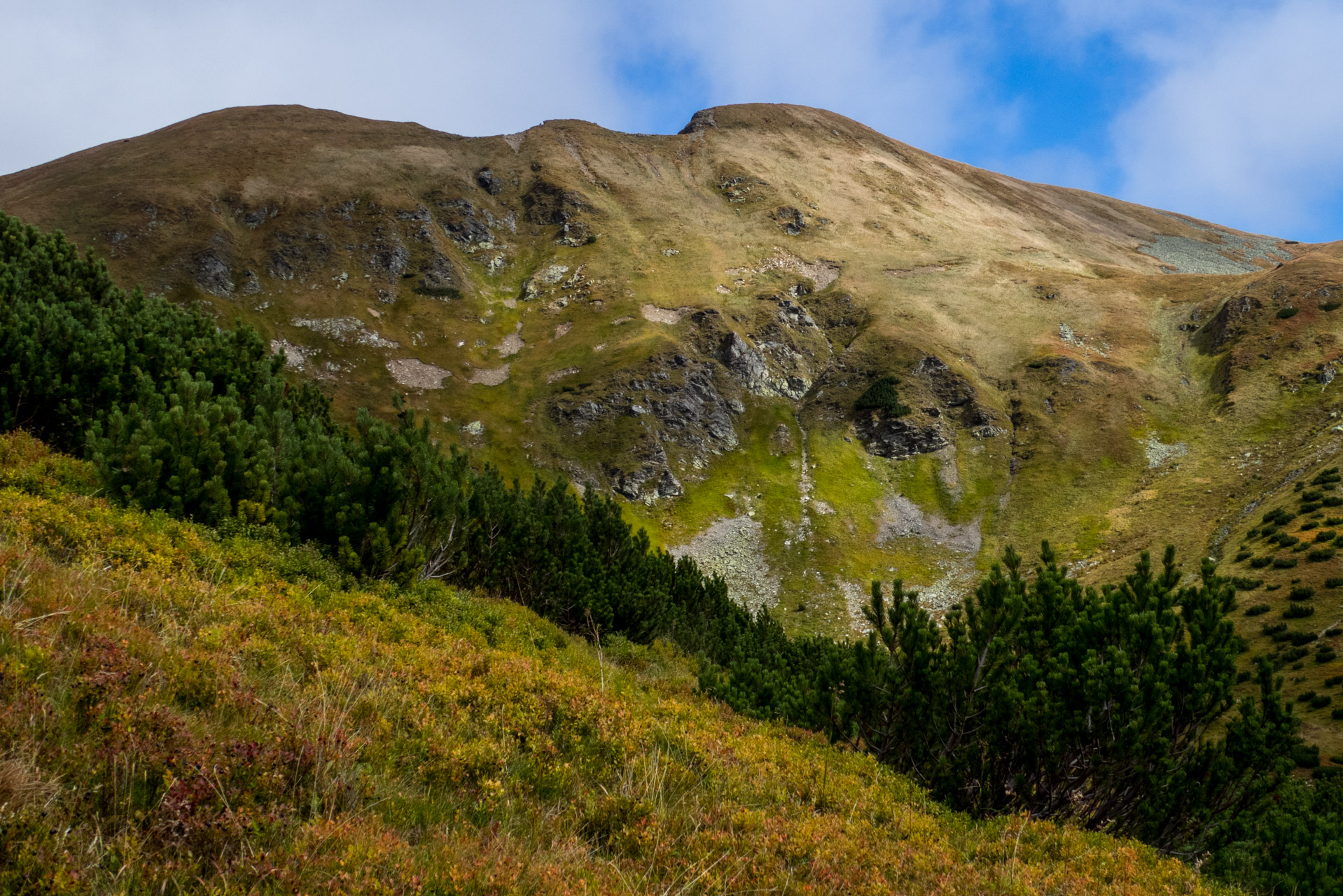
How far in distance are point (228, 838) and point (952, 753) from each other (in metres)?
9.46

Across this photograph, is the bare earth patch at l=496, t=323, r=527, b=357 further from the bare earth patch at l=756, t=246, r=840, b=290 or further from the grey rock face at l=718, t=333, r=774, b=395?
the bare earth patch at l=756, t=246, r=840, b=290

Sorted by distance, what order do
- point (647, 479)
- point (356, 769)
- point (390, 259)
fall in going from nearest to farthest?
point (356, 769) → point (647, 479) → point (390, 259)

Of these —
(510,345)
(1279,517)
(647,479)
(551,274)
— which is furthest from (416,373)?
(1279,517)

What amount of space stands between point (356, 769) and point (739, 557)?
5817 centimetres

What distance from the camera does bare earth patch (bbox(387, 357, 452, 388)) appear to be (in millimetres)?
75812

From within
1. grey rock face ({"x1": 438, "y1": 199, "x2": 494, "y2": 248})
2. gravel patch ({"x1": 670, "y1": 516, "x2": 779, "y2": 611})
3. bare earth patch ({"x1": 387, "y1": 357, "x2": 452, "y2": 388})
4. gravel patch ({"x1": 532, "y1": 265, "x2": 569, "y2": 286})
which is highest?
grey rock face ({"x1": 438, "y1": 199, "x2": 494, "y2": 248})

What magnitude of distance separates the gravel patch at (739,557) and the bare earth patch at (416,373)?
1453 inches

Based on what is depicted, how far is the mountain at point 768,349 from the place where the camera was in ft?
202

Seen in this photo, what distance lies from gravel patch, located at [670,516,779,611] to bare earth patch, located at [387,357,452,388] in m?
36.9

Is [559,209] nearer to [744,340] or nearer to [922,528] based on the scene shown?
[744,340]

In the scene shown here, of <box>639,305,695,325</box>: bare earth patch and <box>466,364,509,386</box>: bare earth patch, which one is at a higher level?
<box>639,305,695,325</box>: bare earth patch

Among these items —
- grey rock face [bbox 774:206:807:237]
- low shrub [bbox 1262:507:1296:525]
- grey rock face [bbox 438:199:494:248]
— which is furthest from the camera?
grey rock face [bbox 774:206:807:237]

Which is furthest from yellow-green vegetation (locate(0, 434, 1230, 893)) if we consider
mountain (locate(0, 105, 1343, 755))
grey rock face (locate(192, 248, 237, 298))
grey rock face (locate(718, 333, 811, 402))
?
grey rock face (locate(192, 248, 237, 298))

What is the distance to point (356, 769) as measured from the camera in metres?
4.67
